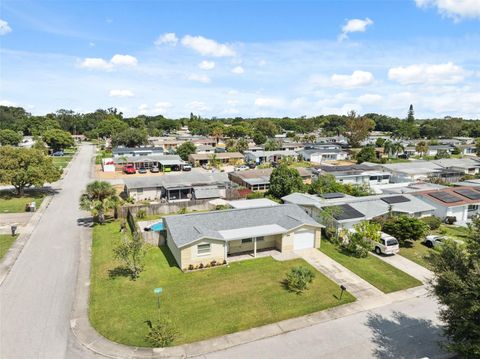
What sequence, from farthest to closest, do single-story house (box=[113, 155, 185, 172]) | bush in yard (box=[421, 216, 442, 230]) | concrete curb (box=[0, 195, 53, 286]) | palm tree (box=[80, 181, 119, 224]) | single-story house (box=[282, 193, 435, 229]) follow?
1. single-story house (box=[113, 155, 185, 172])
2. bush in yard (box=[421, 216, 442, 230])
3. palm tree (box=[80, 181, 119, 224])
4. single-story house (box=[282, 193, 435, 229])
5. concrete curb (box=[0, 195, 53, 286])

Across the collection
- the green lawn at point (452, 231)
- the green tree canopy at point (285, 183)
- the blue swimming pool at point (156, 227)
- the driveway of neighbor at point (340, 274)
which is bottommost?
the driveway of neighbor at point (340, 274)

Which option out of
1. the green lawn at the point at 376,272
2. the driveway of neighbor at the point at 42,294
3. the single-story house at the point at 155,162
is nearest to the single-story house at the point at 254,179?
the single-story house at the point at 155,162

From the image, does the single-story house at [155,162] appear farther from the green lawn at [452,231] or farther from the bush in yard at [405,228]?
the green lawn at [452,231]

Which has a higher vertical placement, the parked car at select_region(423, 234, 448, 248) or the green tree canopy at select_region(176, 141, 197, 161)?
the green tree canopy at select_region(176, 141, 197, 161)

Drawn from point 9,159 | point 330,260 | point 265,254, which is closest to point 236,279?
point 265,254

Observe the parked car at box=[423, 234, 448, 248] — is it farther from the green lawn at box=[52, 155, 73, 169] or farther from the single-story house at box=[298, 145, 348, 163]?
the green lawn at box=[52, 155, 73, 169]

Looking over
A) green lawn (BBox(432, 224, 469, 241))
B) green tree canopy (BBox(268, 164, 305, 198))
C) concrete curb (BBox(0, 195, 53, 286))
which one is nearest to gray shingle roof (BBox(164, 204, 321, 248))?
green tree canopy (BBox(268, 164, 305, 198))
